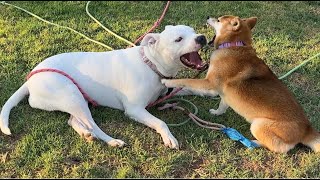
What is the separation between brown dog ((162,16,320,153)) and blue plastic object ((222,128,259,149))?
0.08m

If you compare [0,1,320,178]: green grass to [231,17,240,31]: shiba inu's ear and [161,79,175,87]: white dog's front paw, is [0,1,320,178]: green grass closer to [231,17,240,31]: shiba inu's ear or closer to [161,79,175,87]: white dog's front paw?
[161,79,175,87]: white dog's front paw

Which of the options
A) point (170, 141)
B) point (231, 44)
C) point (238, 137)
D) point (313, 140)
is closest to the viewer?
point (313, 140)

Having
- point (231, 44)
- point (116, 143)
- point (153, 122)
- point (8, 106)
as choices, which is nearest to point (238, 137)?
point (153, 122)

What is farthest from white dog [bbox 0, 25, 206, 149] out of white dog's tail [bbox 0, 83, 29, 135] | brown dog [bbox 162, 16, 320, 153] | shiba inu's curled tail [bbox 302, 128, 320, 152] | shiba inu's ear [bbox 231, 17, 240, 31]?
shiba inu's curled tail [bbox 302, 128, 320, 152]

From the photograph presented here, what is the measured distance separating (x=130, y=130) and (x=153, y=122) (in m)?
0.25

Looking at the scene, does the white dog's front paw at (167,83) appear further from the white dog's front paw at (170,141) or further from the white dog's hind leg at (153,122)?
the white dog's front paw at (170,141)

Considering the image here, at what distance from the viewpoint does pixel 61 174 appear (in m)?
4.25

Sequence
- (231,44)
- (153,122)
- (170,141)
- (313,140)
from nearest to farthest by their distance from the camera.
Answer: (313,140) → (170,141) → (153,122) → (231,44)

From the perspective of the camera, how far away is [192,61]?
511 centimetres

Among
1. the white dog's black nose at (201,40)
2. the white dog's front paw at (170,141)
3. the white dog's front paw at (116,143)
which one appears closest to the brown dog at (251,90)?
the white dog's black nose at (201,40)

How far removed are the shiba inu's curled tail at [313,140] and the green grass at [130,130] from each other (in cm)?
7

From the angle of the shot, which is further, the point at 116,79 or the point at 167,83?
the point at 116,79

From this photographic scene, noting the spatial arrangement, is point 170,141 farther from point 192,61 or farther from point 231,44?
point 231,44

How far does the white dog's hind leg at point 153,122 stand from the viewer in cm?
466
